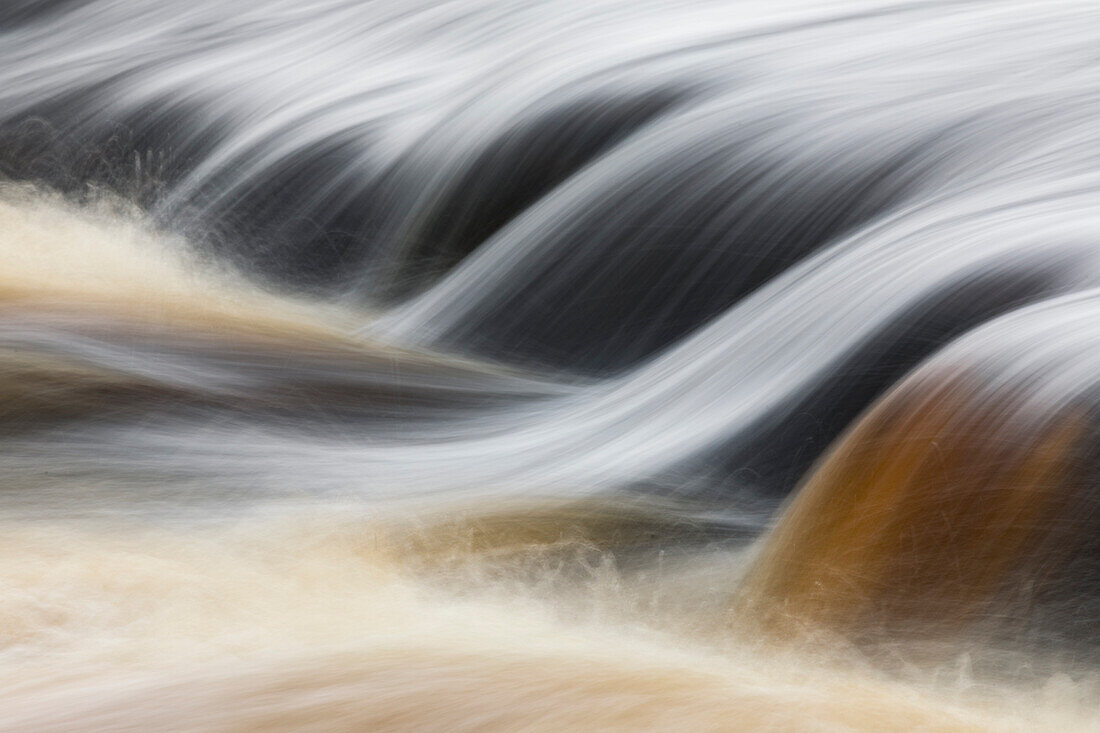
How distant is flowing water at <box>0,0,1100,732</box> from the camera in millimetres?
1226

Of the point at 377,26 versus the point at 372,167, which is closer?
the point at 372,167

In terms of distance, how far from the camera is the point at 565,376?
7.59ft

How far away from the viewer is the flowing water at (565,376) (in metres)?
1.23

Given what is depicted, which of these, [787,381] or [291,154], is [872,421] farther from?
[291,154]

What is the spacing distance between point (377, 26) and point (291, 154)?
2.50ft

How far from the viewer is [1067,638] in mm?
1212

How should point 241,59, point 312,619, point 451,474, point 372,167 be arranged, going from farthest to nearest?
point 241,59 < point 372,167 < point 451,474 < point 312,619

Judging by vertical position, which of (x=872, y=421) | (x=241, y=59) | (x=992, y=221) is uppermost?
(x=241, y=59)

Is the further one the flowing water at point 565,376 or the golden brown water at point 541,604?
the flowing water at point 565,376

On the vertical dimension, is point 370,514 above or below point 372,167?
below

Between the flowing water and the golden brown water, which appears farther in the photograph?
the flowing water

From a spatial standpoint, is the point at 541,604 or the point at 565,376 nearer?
the point at 541,604

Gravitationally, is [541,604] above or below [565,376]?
below

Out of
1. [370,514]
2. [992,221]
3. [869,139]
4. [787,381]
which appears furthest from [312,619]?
[869,139]
